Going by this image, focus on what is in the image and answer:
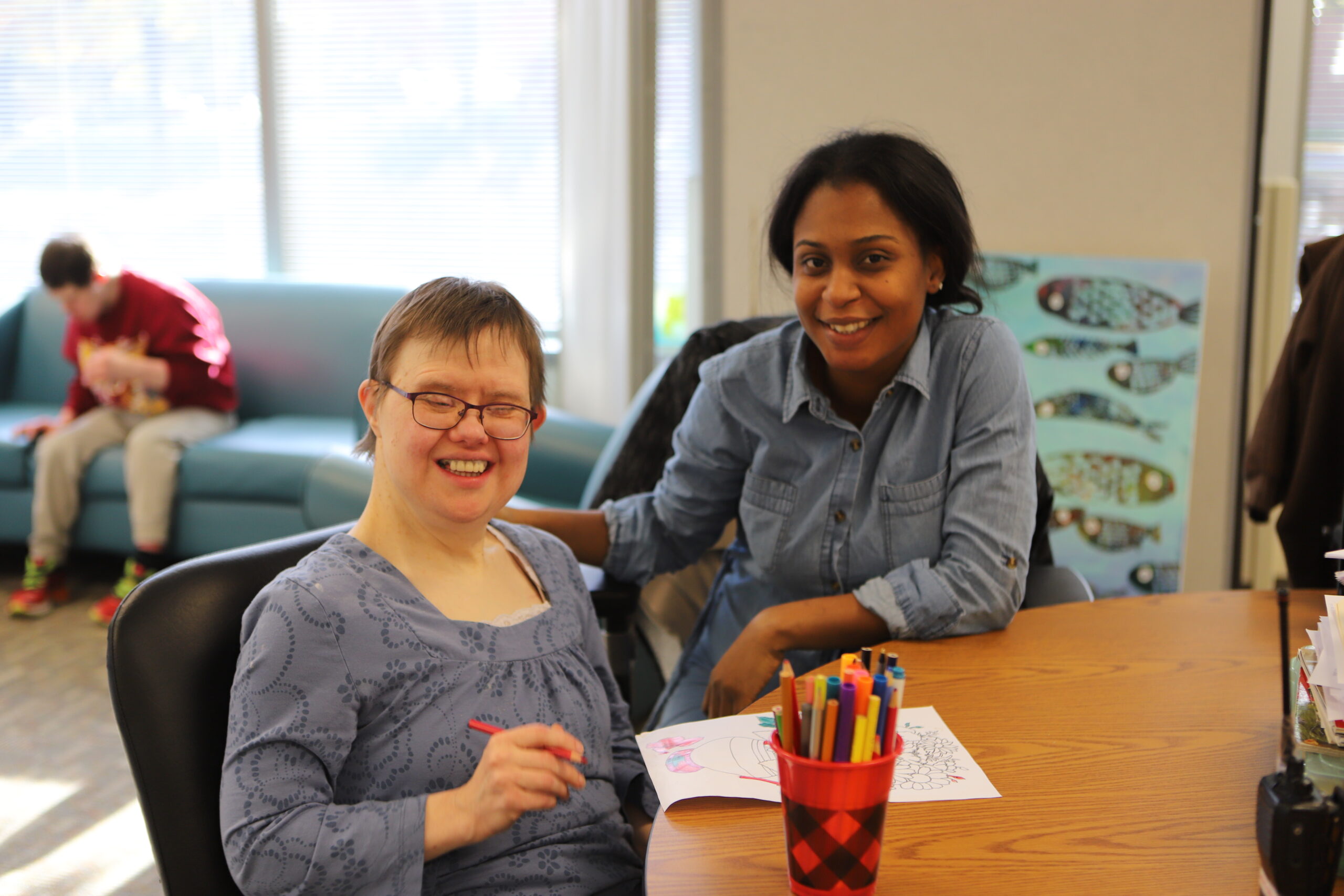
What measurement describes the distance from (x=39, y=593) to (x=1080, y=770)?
3526 mm

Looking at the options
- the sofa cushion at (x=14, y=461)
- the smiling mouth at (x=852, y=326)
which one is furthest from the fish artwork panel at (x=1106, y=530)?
the sofa cushion at (x=14, y=461)

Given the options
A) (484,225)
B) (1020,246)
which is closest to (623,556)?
(1020,246)

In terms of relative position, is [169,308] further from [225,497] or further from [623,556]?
[623,556]

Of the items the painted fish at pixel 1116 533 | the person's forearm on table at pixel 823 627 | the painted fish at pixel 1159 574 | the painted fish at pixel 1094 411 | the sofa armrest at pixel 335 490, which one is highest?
the person's forearm on table at pixel 823 627

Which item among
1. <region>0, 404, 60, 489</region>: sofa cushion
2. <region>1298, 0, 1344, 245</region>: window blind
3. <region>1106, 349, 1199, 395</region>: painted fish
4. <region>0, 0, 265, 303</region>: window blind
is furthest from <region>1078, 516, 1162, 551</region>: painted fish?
<region>0, 0, 265, 303</region>: window blind

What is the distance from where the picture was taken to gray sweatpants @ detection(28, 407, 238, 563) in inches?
136

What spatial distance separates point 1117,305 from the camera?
309 centimetres

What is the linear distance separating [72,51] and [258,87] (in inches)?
36.5

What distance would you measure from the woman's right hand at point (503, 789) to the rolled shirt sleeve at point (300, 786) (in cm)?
2

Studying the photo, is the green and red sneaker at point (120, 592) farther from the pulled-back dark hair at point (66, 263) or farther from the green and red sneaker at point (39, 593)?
the pulled-back dark hair at point (66, 263)

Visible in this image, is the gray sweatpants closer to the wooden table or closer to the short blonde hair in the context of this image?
the short blonde hair

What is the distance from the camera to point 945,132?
127 inches

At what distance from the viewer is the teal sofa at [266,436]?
10.7 ft

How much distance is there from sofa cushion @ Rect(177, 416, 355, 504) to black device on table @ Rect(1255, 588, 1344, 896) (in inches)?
124
